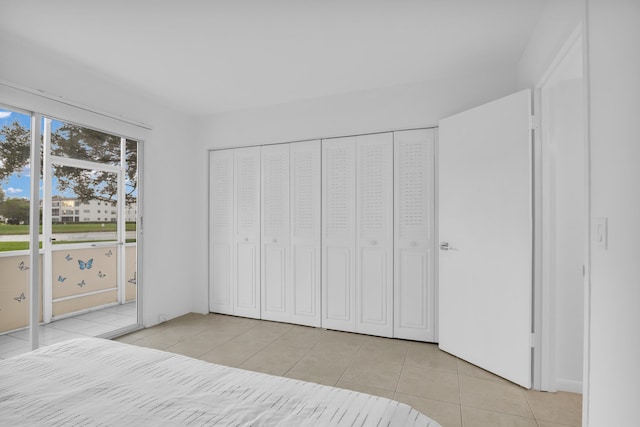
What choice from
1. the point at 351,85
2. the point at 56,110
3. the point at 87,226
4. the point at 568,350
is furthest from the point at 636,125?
the point at 87,226

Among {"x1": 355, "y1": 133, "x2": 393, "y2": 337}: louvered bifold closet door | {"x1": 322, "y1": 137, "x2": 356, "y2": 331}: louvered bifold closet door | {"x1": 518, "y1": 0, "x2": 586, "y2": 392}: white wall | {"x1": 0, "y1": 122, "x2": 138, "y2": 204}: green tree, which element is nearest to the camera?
{"x1": 518, "y1": 0, "x2": 586, "y2": 392}: white wall

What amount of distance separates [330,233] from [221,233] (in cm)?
145

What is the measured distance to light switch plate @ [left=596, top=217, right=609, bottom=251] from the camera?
130 centimetres

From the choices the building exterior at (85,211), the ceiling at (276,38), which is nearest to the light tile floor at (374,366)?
the building exterior at (85,211)

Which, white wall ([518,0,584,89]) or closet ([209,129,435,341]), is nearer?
white wall ([518,0,584,89])

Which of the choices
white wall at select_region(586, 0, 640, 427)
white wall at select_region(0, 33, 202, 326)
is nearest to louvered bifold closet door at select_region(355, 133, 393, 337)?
white wall at select_region(586, 0, 640, 427)

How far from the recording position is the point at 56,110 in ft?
8.68

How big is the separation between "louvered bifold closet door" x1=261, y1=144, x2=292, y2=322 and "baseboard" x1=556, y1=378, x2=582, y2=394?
8.03 feet

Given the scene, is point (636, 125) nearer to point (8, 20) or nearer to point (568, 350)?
point (568, 350)

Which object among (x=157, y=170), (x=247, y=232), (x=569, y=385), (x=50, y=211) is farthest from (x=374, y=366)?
(x=50, y=211)

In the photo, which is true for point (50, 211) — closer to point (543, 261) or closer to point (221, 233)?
point (221, 233)

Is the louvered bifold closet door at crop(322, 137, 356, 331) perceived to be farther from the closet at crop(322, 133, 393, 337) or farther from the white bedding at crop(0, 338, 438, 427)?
the white bedding at crop(0, 338, 438, 427)

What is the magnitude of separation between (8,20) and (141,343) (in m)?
2.69

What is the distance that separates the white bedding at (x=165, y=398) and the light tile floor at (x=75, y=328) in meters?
2.10
